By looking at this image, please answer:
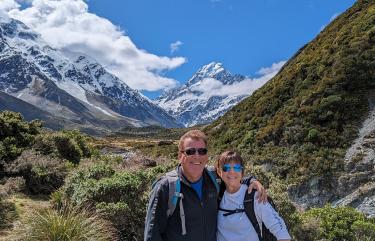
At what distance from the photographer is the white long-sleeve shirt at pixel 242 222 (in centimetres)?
448

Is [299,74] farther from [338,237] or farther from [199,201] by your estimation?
[199,201]

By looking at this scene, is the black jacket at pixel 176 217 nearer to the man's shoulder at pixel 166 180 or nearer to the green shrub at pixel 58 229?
the man's shoulder at pixel 166 180

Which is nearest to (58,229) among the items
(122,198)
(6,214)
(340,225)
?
(122,198)

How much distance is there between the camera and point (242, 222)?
14.8 feet

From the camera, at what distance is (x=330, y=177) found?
2442 centimetres

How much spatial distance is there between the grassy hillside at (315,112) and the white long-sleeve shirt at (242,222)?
20.9 metres

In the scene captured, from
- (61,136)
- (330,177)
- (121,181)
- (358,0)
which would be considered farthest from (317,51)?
(121,181)

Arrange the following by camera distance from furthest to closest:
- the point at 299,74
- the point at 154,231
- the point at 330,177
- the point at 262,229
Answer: the point at 299,74 < the point at 330,177 < the point at 262,229 < the point at 154,231

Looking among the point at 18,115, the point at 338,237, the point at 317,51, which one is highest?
the point at 317,51

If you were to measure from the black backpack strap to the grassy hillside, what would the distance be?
2098cm

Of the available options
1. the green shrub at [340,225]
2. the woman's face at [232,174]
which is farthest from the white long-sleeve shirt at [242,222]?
the green shrub at [340,225]

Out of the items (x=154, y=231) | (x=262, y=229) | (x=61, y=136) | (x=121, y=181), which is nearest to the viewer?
(x=154, y=231)

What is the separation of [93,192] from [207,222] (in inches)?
→ 224

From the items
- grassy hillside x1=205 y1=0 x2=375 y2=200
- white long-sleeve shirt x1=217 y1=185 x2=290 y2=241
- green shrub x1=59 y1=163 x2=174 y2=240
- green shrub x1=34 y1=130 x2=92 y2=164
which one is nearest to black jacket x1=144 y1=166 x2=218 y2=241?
white long-sleeve shirt x1=217 y1=185 x2=290 y2=241
